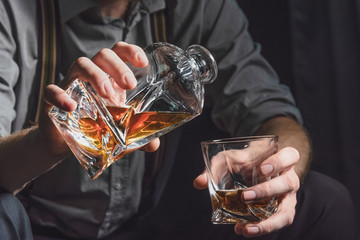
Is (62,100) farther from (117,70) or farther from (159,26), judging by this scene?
(159,26)

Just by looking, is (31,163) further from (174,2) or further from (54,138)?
(174,2)

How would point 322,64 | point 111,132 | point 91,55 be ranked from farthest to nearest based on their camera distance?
point 322,64 → point 91,55 → point 111,132

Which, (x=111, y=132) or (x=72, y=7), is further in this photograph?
(x=72, y=7)

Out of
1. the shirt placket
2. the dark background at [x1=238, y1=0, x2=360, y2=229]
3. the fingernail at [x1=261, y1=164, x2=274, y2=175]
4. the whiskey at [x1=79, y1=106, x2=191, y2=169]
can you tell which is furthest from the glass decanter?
the dark background at [x1=238, y1=0, x2=360, y2=229]

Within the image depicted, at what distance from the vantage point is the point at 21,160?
32.6 inches

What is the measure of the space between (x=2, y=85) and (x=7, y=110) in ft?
0.20

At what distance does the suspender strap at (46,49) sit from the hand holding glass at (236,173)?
0.53 m

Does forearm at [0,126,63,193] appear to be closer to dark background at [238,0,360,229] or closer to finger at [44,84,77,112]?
finger at [44,84,77,112]

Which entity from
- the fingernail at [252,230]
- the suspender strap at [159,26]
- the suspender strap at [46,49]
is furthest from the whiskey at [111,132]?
the suspender strap at [159,26]

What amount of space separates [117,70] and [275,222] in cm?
37

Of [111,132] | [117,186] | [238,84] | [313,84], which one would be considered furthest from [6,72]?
[313,84]

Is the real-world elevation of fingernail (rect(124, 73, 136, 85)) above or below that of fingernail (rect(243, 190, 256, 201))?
above

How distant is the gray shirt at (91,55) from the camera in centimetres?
108

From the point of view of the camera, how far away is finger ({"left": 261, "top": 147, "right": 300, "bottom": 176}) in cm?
71
